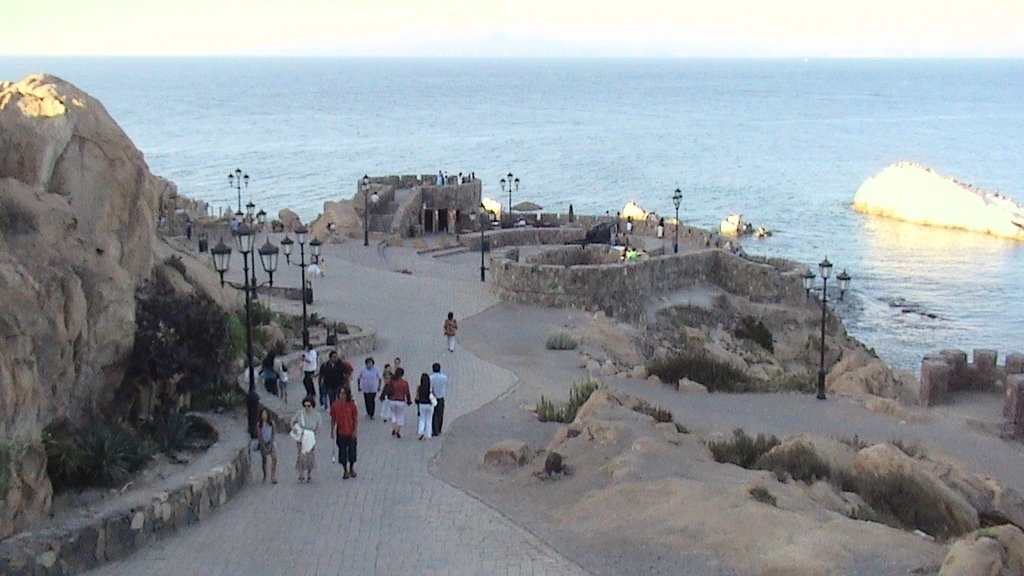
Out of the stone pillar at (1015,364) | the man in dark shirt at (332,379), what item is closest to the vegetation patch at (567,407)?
the man in dark shirt at (332,379)

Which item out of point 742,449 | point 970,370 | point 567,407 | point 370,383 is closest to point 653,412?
point 567,407

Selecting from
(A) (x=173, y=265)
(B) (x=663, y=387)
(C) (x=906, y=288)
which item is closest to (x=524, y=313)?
(B) (x=663, y=387)

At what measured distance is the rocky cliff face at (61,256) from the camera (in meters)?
11.7

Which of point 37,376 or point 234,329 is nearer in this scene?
point 37,376

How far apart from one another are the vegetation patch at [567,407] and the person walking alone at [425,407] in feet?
7.66

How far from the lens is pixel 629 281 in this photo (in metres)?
30.6

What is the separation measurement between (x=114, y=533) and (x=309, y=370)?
25.8 feet

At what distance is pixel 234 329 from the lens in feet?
55.7

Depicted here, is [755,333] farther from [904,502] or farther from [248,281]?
[904,502]

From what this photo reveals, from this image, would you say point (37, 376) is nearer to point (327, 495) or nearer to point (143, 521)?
point (143, 521)

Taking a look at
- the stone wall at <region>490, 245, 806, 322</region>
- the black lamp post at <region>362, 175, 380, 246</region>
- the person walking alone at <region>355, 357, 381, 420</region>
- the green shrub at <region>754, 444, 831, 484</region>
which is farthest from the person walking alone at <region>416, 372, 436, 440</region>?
the black lamp post at <region>362, 175, 380, 246</region>

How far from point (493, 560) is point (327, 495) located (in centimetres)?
299

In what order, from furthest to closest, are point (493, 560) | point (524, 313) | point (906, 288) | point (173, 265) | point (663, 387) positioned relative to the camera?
point (906, 288) < point (524, 313) < point (663, 387) < point (173, 265) < point (493, 560)

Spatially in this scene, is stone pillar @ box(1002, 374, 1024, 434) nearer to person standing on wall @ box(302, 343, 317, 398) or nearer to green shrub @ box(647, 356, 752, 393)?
green shrub @ box(647, 356, 752, 393)
